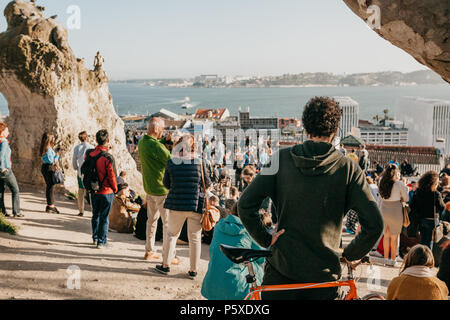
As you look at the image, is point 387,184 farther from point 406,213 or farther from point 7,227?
point 7,227

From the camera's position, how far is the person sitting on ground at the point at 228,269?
12.1 ft

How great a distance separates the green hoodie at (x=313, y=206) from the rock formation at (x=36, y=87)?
755 centimetres

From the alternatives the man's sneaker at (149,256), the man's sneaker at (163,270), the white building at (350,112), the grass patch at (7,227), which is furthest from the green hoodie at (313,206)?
the white building at (350,112)

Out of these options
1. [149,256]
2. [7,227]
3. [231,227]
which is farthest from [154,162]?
[7,227]

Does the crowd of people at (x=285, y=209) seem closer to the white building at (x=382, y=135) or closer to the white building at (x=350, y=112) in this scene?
the white building at (x=382, y=135)

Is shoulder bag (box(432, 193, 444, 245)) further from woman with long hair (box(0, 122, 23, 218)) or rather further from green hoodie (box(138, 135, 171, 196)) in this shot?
woman with long hair (box(0, 122, 23, 218))

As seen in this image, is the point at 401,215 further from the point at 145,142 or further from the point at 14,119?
the point at 14,119

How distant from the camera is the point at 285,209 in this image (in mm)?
2285

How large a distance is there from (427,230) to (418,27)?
309 centimetres

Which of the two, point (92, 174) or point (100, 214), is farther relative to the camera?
point (100, 214)

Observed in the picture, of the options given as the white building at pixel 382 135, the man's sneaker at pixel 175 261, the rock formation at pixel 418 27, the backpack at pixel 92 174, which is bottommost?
the white building at pixel 382 135

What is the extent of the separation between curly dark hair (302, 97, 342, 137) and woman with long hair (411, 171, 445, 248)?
3.88 m

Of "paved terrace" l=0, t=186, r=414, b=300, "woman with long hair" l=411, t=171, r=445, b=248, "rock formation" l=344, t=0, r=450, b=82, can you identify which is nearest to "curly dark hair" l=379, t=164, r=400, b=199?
"woman with long hair" l=411, t=171, r=445, b=248

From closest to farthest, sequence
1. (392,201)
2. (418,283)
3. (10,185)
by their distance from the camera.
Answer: (418,283) < (392,201) < (10,185)
